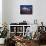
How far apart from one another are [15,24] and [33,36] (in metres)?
2.73

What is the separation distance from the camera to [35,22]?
6.53 metres

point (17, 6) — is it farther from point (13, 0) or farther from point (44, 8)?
point (44, 8)

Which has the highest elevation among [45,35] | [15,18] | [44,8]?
[44,8]

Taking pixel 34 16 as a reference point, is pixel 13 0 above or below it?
above

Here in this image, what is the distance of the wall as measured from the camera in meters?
6.52

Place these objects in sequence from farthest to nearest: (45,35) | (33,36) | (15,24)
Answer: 1. (15,24)
2. (45,35)
3. (33,36)

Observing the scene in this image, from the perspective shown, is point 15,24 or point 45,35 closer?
point 45,35

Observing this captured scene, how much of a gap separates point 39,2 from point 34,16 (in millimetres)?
704

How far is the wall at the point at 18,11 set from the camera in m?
6.52

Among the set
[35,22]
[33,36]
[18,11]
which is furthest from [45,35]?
[18,11]

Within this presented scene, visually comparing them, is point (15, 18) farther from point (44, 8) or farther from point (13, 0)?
point (44, 8)

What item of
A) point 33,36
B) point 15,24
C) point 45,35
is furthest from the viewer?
point 15,24

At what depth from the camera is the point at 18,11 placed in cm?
657

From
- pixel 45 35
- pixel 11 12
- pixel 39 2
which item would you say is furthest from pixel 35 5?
pixel 45 35
